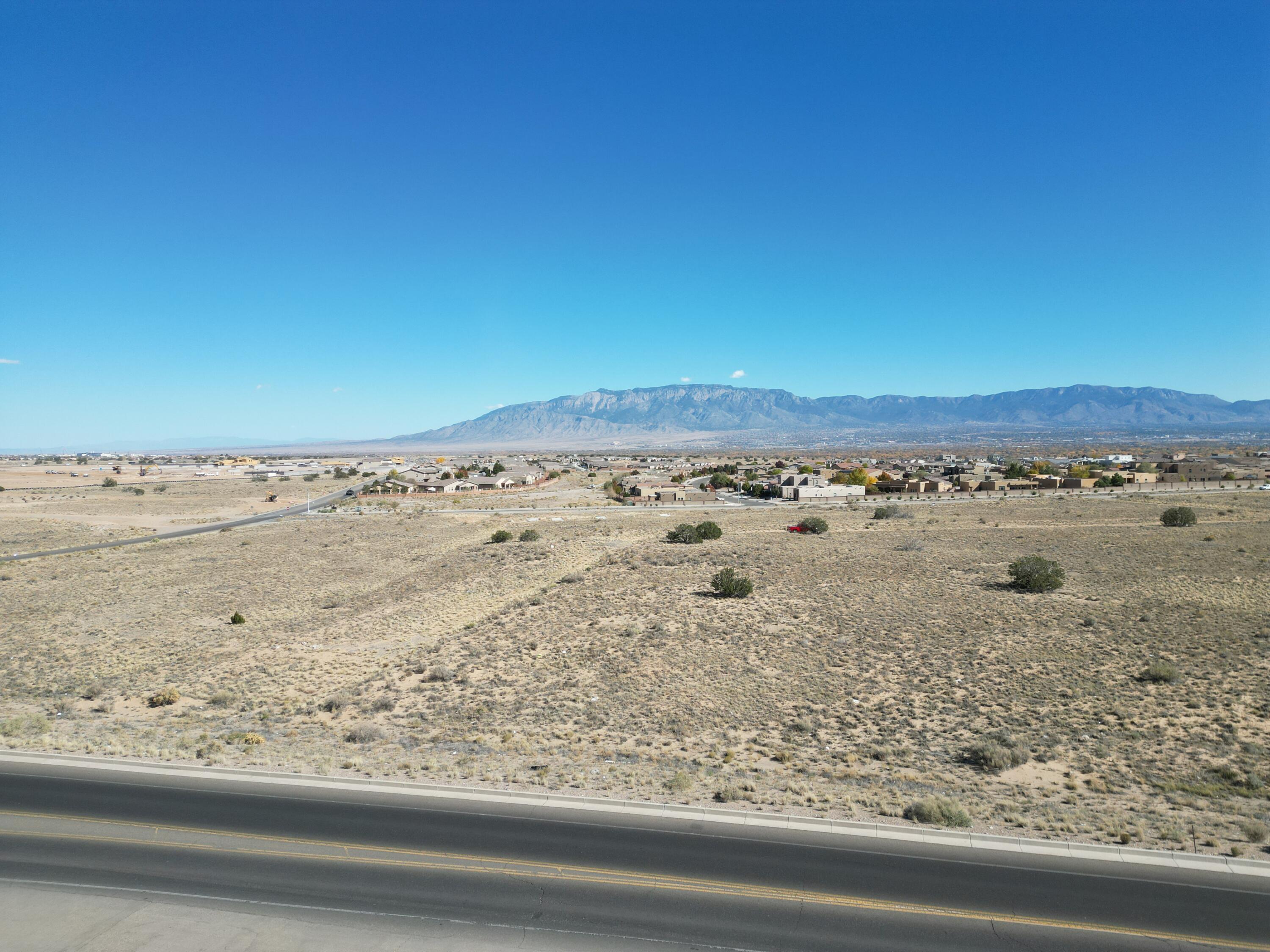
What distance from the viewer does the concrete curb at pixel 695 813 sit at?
40.7 ft

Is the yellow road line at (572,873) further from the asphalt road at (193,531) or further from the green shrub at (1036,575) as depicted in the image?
the asphalt road at (193,531)

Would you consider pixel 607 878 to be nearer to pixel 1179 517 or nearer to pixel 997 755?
pixel 997 755

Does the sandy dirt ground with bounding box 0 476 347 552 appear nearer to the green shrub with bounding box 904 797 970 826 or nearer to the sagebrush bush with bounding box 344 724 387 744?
the sagebrush bush with bounding box 344 724 387 744

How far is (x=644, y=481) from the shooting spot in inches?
4237

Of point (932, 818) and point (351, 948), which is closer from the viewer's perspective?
point (351, 948)

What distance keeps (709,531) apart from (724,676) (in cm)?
3044

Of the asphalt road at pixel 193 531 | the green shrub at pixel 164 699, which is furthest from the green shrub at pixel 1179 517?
the asphalt road at pixel 193 531

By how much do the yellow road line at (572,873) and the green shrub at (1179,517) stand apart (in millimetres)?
54788

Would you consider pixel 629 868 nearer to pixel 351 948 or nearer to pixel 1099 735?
pixel 351 948

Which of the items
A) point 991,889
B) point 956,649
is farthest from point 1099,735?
point 991,889

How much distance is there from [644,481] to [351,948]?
97.7 meters

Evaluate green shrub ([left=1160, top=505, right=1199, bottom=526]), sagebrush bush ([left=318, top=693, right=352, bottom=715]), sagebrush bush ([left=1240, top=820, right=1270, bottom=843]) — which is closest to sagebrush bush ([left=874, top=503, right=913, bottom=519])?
green shrub ([left=1160, top=505, right=1199, bottom=526])

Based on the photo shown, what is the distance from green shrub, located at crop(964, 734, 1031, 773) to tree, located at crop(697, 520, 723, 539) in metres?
35.8

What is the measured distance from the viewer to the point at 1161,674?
69.3ft
